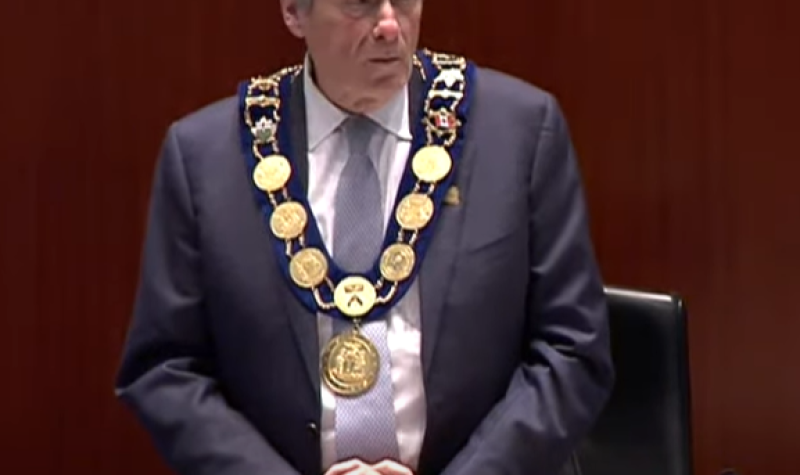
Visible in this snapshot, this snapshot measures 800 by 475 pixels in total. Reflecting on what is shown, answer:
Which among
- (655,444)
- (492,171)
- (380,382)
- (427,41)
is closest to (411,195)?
(492,171)

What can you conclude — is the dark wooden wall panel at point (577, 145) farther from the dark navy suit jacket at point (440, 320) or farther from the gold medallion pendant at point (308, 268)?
the gold medallion pendant at point (308, 268)

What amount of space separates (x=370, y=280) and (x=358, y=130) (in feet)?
0.76

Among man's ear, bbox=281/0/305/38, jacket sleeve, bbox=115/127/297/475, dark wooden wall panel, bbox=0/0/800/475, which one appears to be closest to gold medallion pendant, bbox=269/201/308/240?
jacket sleeve, bbox=115/127/297/475

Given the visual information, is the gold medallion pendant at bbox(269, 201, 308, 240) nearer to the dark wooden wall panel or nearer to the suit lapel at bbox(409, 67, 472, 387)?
the suit lapel at bbox(409, 67, 472, 387)

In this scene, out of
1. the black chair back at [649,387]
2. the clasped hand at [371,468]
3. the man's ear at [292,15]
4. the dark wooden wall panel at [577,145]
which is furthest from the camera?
the dark wooden wall panel at [577,145]

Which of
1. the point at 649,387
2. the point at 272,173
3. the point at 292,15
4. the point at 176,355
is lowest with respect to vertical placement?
the point at 649,387

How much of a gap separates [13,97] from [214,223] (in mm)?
1067

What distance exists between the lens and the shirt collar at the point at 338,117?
215cm

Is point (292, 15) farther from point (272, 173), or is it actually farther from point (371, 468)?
point (371, 468)

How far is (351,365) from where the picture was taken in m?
2.04

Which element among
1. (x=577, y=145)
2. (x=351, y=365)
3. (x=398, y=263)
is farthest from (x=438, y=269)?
(x=577, y=145)

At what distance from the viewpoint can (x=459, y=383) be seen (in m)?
2.06

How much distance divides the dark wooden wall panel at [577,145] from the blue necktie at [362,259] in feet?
3.18

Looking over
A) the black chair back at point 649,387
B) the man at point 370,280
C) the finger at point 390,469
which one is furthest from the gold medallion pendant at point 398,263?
the black chair back at point 649,387
